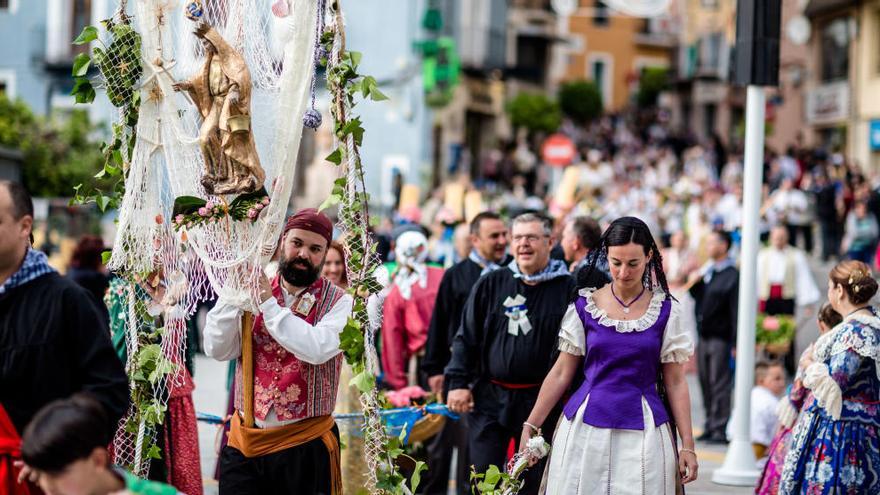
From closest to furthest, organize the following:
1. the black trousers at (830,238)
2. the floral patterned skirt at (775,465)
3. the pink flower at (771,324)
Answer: the floral patterned skirt at (775,465) < the pink flower at (771,324) < the black trousers at (830,238)

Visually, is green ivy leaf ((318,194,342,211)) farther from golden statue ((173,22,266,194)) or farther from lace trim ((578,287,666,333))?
lace trim ((578,287,666,333))

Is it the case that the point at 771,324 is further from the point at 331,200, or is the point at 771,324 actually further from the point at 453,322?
the point at 331,200

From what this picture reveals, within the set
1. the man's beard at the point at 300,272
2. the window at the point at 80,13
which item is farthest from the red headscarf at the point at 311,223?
the window at the point at 80,13

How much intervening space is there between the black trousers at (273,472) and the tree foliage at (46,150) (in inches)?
946

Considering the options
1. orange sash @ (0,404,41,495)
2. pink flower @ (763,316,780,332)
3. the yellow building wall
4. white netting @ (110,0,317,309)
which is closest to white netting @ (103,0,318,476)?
white netting @ (110,0,317,309)

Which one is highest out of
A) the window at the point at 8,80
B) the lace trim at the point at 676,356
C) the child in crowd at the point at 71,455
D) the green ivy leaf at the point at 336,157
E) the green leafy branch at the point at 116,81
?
the window at the point at 8,80

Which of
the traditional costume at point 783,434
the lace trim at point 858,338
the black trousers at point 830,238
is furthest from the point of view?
the black trousers at point 830,238

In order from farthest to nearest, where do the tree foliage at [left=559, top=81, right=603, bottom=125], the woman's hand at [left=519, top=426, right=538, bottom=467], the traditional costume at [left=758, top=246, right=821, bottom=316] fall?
1. the tree foliage at [left=559, top=81, right=603, bottom=125]
2. the traditional costume at [left=758, top=246, right=821, bottom=316]
3. the woman's hand at [left=519, top=426, right=538, bottom=467]

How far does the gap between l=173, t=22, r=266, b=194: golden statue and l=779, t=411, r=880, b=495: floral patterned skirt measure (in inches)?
137

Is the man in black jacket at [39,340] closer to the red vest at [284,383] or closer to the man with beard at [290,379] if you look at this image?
the man with beard at [290,379]

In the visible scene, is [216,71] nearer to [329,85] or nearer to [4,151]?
[329,85]

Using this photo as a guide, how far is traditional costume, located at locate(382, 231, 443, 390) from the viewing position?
10312 millimetres

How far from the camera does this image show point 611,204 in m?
25.1

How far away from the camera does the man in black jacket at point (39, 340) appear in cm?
502
